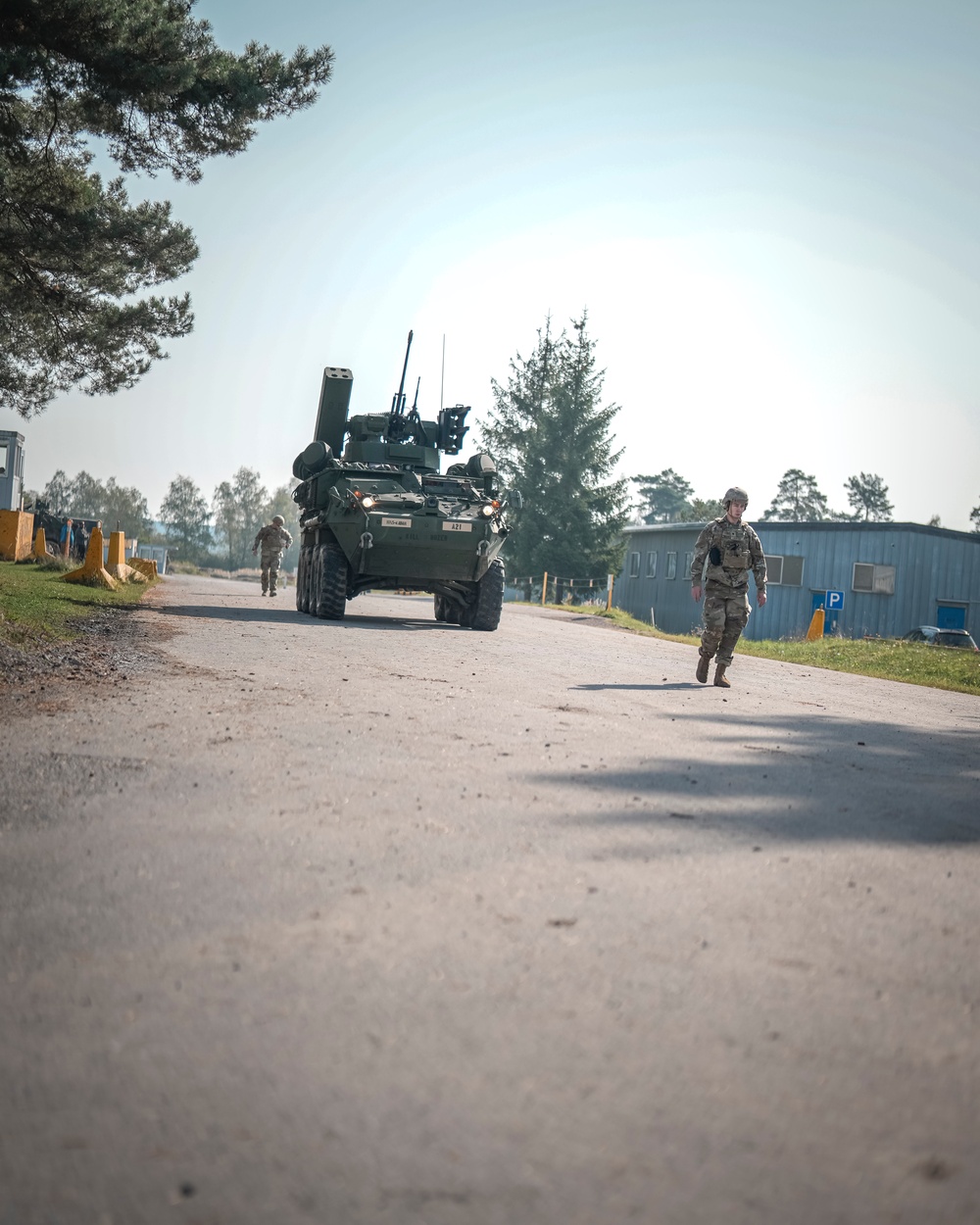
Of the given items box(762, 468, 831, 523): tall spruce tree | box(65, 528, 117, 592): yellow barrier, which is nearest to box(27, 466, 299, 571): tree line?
box(762, 468, 831, 523): tall spruce tree

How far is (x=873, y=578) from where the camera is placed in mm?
44125

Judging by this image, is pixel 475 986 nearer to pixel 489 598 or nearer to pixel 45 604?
pixel 45 604

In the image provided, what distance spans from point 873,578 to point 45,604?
112 feet

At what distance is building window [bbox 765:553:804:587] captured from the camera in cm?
4544

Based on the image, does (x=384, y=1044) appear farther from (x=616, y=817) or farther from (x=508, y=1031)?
(x=616, y=817)

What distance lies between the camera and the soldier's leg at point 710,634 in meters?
12.4

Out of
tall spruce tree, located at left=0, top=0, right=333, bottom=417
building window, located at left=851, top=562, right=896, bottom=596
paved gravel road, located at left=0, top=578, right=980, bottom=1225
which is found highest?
tall spruce tree, located at left=0, top=0, right=333, bottom=417

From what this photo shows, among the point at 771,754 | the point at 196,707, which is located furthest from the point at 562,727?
the point at 196,707

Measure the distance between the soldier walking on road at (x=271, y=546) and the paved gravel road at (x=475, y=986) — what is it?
21.2 m

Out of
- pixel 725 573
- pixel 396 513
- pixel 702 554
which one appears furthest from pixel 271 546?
pixel 725 573

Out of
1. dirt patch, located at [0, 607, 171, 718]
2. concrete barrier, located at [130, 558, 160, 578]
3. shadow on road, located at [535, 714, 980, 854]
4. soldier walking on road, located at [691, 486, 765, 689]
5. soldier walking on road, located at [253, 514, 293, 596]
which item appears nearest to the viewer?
shadow on road, located at [535, 714, 980, 854]

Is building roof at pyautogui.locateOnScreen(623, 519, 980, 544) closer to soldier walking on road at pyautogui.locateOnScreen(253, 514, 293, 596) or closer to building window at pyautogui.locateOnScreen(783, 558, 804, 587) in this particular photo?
building window at pyautogui.locateOnScreen(783, 558, 804, 587)

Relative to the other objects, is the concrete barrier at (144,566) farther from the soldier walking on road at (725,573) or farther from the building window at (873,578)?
the building window at (873,578)

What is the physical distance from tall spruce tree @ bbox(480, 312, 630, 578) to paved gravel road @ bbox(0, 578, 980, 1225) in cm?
5369
